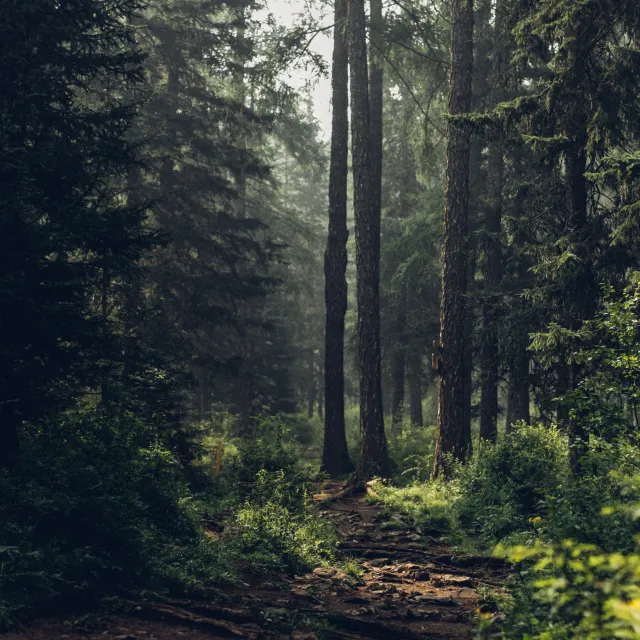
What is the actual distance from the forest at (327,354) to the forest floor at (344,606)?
0.03 metres

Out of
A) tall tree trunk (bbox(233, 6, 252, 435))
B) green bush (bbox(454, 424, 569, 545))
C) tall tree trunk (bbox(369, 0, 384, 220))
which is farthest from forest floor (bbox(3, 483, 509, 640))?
tall tree trunk (bbox(369, 0, 384, 220))

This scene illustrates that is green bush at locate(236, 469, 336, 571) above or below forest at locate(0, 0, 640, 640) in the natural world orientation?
below

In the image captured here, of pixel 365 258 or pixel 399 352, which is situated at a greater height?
pixel 365 258

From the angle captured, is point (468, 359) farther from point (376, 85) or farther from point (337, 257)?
point (376, 85)

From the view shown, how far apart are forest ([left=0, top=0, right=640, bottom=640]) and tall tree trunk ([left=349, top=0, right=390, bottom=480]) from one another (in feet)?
0.19

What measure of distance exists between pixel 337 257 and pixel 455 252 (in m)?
4.92

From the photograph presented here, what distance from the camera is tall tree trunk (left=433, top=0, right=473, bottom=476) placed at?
554 inches

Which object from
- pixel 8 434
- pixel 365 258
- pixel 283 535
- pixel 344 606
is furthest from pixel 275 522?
pixel 365 258

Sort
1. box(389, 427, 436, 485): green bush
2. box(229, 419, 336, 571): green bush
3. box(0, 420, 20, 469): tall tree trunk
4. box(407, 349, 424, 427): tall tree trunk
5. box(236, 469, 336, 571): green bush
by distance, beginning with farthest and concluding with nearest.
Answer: box(407, 349, 424, 427): tall tree trunk, box(389, 427, 436, 485): green bush, box(229, 419, 336, 571): green bush, box(236, 469, 336, 571): green bush, box(0, 420, 20, 469): tall tree trunk

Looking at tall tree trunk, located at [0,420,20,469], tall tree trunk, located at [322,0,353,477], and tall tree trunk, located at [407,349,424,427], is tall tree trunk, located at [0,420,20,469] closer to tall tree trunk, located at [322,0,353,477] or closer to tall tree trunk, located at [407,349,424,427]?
tall tree trunk, located at [322,0,353,477]

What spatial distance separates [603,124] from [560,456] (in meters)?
6.02

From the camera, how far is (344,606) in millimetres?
7484

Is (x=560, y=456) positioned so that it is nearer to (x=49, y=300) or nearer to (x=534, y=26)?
(x=534, y=26)

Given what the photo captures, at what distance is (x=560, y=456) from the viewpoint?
1277cm
